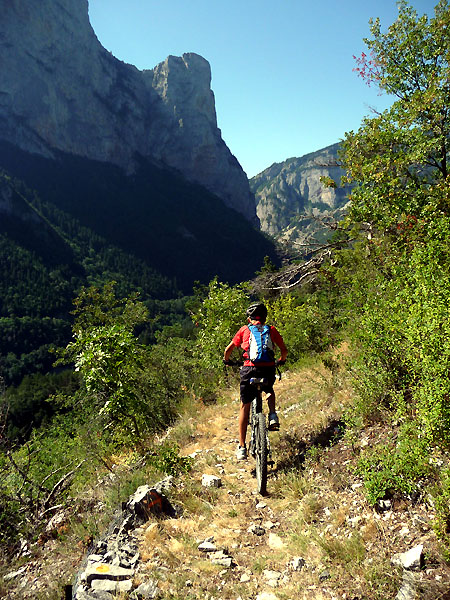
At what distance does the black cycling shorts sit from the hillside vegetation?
1075mm

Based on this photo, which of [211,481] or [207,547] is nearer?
[207,547]

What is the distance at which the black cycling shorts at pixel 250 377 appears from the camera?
4993 mm

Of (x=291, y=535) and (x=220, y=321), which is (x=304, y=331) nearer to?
(x=220, y=321)

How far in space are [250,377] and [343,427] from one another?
5.25ft

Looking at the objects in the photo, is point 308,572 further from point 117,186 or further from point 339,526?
point 117,186

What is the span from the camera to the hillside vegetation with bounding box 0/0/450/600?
3.19 metres

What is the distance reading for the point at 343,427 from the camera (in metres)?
5.27

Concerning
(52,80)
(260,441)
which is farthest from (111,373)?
(52,80)

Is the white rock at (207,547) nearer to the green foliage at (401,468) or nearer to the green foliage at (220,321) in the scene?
the green foliage at (401,468)

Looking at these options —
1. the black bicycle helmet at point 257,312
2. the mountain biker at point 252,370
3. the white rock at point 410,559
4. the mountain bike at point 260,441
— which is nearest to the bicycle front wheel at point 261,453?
the mountain bike at point 260,441

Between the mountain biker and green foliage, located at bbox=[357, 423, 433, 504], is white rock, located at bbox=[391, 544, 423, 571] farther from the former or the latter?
the mountain biker

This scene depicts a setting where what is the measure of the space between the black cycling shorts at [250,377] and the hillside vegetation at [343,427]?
1075 millimetres

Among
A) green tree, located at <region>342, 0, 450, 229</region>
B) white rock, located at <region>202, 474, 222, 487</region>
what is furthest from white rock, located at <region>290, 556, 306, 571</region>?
green tree, located at <region>342, 0, 450, 229</region>

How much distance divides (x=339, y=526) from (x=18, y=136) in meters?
207
